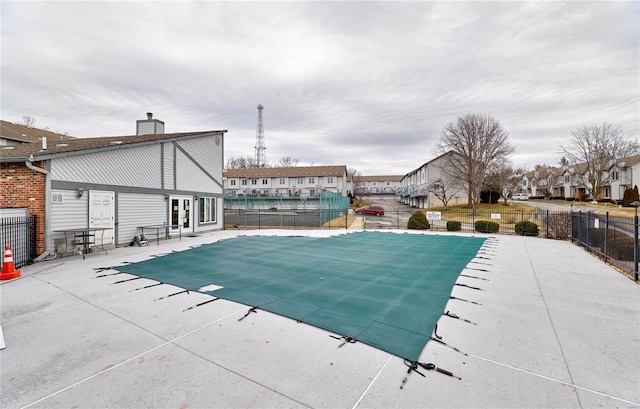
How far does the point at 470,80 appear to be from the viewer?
14.1 meters

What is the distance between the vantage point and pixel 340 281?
21.9 ft

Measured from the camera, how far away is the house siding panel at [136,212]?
1228 cm

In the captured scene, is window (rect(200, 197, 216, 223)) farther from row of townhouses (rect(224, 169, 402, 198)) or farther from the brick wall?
row of townhouses (rect(224, 169, 402, 198))

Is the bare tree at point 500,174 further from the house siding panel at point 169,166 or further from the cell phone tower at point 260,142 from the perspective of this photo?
the cell phone tower at point 260,142

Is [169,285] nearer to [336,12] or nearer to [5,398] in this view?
[5,398]

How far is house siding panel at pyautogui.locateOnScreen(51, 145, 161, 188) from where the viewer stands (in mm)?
10131

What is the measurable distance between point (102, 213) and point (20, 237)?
112 inches

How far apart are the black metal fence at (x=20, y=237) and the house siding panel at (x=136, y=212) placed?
9.98 ft

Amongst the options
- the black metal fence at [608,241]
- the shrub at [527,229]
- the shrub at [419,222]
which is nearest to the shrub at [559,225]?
the shrub at [527,229]

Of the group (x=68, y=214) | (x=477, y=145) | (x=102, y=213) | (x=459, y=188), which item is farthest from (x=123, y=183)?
(x=459, y=188)

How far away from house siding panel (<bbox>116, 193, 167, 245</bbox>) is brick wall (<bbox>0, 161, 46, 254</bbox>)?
278 cm

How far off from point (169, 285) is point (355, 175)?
263 ft

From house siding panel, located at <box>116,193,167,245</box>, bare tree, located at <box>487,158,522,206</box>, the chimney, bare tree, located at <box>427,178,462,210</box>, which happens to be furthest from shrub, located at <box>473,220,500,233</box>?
the chimney

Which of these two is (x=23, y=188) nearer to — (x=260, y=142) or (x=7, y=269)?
(x=7, y=269)
